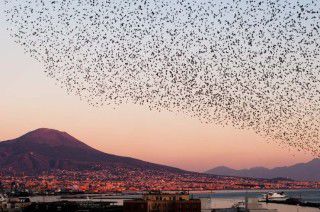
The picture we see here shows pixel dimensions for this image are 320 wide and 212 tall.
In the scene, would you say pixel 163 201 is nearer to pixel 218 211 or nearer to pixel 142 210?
pixel 142 210

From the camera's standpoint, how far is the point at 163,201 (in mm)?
168250

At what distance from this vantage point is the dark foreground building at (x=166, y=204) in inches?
6545

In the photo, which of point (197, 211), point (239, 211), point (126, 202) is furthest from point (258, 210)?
point (126, 202)

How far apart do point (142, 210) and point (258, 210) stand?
145 ft

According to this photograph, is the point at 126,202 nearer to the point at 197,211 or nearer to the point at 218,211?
the point at 197,211

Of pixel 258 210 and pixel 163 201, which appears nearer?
pixel 163 201

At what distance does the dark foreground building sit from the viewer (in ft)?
545

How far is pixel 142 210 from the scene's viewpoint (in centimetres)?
16625

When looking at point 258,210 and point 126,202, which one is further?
point 258,210

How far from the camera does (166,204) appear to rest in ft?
549

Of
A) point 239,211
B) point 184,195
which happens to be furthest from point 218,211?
Answer: point 184,195

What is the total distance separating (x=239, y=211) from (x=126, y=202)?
144 feet

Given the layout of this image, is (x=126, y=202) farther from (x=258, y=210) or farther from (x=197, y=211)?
(x=258, y=210)

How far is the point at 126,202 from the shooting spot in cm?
17450
